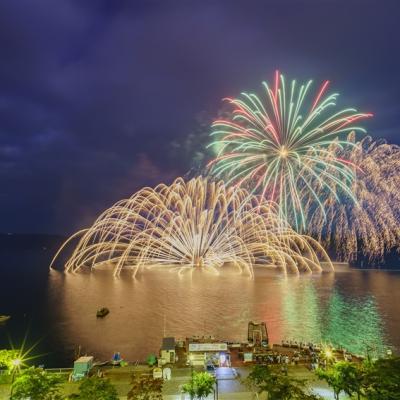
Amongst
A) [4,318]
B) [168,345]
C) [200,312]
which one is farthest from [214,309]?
[4,318]

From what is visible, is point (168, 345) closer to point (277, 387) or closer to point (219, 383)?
point (219, 383)

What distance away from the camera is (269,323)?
5450 centimetres

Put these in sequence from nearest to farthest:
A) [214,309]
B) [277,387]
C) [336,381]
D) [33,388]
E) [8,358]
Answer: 1. [277,387]
2. [33,388]
3. [336,381]
4. [8,358]
5. [214,309]

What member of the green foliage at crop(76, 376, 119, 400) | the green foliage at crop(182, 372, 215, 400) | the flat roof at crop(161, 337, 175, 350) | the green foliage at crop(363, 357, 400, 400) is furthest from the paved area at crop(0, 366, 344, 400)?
the green foliage at crop(76, 376, 119, 400)

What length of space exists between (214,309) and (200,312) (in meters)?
2.68

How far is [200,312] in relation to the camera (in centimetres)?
6109

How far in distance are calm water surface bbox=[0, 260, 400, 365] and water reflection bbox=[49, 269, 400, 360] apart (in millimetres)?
132

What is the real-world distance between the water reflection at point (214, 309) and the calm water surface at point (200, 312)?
0.13 meters

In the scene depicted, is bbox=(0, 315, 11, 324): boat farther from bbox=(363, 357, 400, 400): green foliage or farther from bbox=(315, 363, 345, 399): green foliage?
bbox=(363, 357, 400, 400): green foliage

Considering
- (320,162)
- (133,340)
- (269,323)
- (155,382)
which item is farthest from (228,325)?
(155,382)

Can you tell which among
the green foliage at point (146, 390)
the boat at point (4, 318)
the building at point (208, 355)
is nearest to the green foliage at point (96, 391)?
the green foliage at point (146, 390)

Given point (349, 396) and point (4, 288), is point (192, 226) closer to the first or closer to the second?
point (4, 288)

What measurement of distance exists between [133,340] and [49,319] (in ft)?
64.0

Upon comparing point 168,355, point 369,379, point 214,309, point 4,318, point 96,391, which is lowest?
point 4,318
